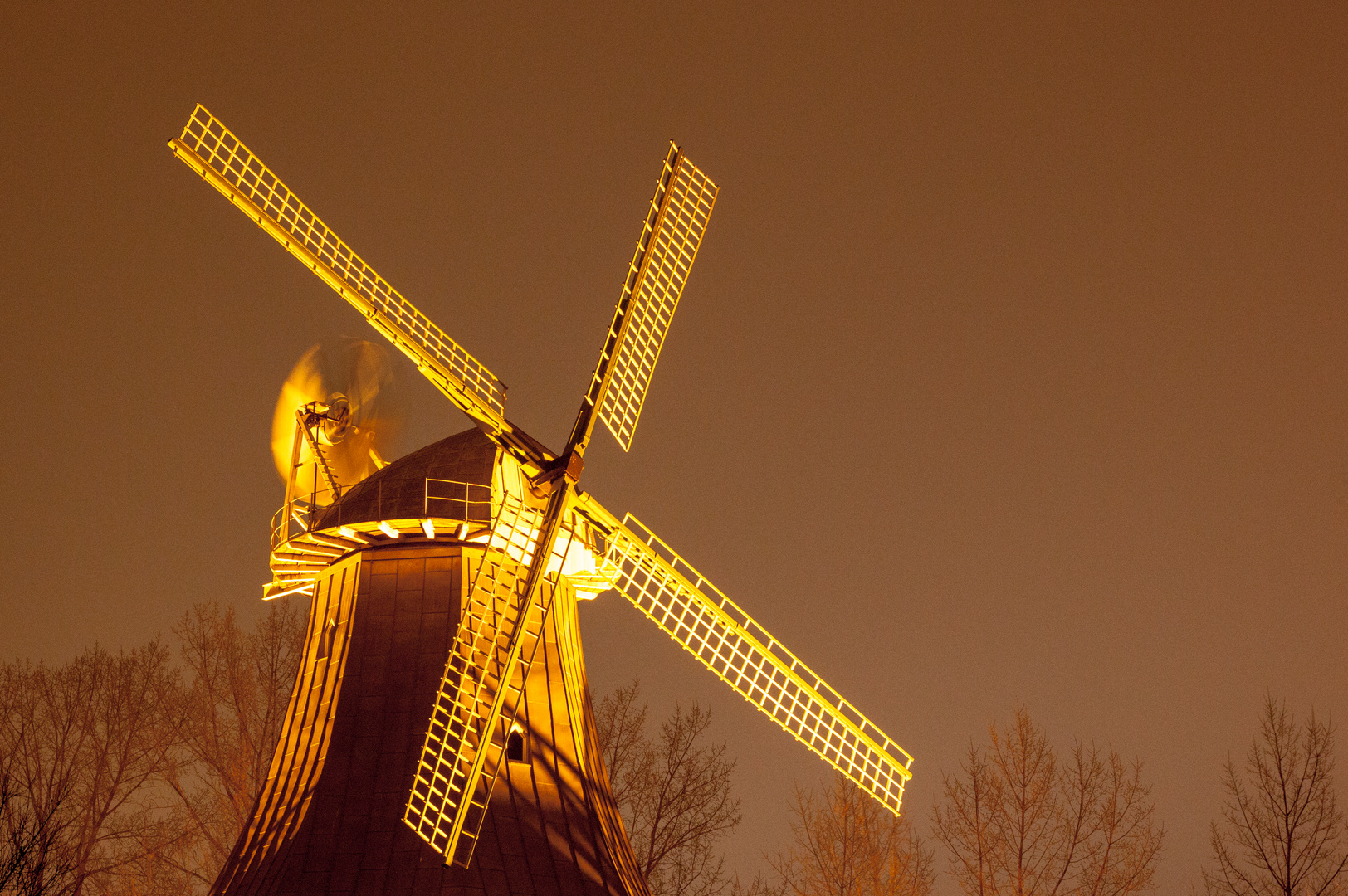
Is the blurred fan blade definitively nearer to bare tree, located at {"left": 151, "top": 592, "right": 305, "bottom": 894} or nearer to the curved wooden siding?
the curved wooden siding

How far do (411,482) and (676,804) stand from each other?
52.0 ft

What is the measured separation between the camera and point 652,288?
17.5m

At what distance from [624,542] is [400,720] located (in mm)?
3857

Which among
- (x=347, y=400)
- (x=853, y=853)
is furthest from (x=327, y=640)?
(x=853, y=853)

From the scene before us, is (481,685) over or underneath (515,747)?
over

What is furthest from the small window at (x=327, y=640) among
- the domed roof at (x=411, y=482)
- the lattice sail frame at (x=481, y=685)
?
the lattice sail frame at (x=481, y=685)

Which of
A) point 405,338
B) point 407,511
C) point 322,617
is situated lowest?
point 322,617

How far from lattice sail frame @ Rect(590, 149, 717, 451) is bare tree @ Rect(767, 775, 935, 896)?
43.3ft

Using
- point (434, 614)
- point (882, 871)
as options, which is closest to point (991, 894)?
point (882, 871)

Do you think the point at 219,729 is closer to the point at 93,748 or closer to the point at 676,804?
the point at 93,748

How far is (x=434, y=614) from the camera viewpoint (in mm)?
15219

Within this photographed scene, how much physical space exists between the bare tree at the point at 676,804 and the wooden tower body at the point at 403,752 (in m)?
12.7

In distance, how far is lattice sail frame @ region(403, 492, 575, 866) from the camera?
1374cm

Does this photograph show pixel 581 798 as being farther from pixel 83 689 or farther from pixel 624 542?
pixel 83 689
